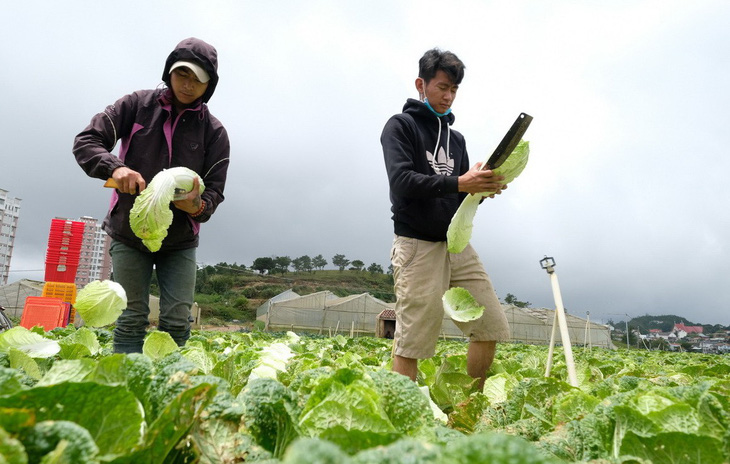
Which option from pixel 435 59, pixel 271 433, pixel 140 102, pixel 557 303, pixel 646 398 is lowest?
pixel 271 433

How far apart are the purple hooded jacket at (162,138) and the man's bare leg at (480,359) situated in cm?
210

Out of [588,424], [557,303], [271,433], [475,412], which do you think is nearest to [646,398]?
[588,424]

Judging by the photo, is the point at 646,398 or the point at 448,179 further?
the point at 448,179

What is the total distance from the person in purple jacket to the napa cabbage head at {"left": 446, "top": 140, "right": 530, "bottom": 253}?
5.53ft

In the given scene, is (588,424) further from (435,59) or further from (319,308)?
(319,308)

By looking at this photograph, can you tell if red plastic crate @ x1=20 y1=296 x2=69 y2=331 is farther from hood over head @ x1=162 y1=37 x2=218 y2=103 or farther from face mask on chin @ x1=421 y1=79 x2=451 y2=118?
face mask on chin @ x1=421 y1=79 x2=451 y2=118

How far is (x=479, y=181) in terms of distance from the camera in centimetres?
308

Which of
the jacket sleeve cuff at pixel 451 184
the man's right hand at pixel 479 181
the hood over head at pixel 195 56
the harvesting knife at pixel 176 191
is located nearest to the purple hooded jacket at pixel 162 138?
the hood over head at pixel 195 56

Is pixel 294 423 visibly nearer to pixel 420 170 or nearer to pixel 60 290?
pixel 420 170

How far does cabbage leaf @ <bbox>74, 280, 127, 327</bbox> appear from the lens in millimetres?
2746

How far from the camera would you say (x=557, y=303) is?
9.55 ft

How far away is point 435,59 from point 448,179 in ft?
3.07

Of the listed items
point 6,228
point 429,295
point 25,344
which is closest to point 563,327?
point 429,295

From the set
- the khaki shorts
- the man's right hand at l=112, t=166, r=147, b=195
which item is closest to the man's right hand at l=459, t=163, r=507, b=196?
the khaki shorts
